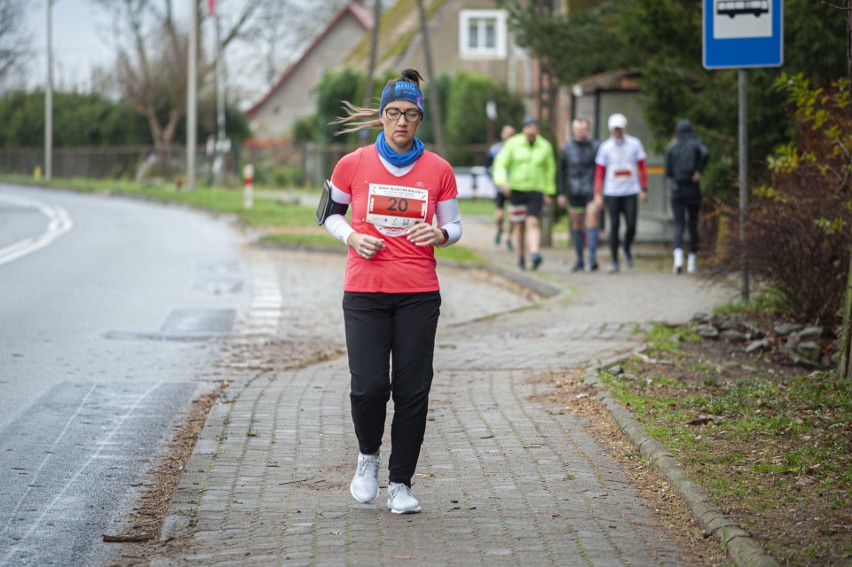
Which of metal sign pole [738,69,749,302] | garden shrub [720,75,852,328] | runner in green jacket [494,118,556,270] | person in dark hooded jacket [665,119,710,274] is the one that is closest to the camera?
garden shrub [720,75,852,328]

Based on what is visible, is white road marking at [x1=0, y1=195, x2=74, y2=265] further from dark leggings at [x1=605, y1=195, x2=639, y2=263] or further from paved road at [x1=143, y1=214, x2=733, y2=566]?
paved road at [x1=143, y1=214, x2=733, y2=566]

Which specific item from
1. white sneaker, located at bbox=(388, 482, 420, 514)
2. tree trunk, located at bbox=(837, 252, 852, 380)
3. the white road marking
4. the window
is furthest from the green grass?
white sneaker, located at bbox=(388, 482, 420, 514)

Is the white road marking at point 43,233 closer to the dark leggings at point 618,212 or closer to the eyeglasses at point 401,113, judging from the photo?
the dark leggings at point 618,212

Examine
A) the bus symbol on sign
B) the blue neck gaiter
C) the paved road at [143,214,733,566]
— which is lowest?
the paved road at [143,214,733,566]

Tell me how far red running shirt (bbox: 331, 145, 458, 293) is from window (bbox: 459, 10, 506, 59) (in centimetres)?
5712

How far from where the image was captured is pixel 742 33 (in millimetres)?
11633

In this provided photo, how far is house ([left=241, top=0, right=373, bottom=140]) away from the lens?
79375 millimetres

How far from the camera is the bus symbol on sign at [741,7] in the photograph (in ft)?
37.9

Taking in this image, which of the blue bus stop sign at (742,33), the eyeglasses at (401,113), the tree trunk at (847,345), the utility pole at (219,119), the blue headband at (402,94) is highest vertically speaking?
the utility pole at (219,119)

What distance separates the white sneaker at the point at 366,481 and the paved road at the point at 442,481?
6 cm

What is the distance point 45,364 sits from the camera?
10.4 m

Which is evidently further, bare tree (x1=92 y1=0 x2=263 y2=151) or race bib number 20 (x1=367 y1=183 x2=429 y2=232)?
bare tree (x1=92 y1=0 x2=263 y2=151)

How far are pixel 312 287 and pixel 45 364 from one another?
22.4 feet

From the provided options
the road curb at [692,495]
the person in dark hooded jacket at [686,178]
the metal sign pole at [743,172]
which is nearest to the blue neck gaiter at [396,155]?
the road curb at [692,495]
